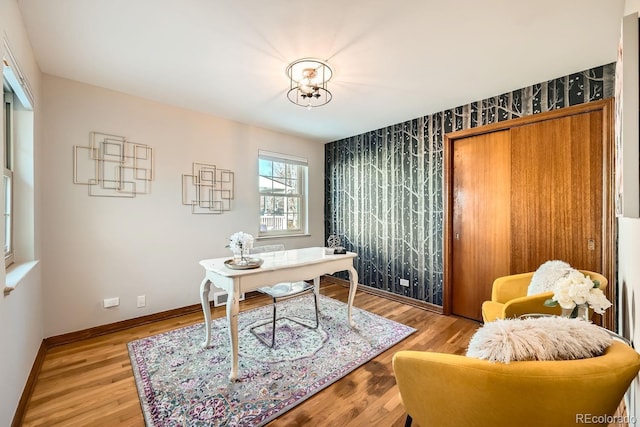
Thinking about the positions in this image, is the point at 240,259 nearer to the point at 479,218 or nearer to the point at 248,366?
the point at 248,366

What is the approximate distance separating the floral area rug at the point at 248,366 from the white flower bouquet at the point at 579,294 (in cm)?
144

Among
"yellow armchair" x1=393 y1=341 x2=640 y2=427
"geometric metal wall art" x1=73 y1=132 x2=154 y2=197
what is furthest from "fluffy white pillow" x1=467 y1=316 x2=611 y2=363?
"geometric metal wall art" x1=73 y1=132 x2=154 y2=197

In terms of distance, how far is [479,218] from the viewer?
305 cm

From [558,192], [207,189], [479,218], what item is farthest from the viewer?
[207,189]

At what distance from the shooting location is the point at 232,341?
1931 mm

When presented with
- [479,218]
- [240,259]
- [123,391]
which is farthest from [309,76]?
[123,391]

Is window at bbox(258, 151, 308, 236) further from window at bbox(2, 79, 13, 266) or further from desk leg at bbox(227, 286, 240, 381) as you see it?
window at bbox(2, 79, 13, 266)

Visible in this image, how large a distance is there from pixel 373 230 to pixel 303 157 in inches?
66.2

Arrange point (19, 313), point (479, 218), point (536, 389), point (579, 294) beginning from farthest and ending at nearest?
1. point (479, 218)
2. point (19, 313)
3. point (579, 294)
4. point (536, 389)

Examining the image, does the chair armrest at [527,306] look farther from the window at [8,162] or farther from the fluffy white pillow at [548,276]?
the window at [8,162]

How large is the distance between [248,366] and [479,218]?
281 cm

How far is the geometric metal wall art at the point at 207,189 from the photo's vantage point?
324 cm

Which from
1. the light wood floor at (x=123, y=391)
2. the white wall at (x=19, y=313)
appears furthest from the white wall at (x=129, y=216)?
the light wood floor at (x=123, y=391)

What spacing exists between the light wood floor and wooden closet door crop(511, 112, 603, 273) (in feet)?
3.78
